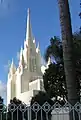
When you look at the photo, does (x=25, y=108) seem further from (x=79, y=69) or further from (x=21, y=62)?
(x=21, y=62)

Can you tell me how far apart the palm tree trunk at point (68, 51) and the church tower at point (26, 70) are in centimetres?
6711

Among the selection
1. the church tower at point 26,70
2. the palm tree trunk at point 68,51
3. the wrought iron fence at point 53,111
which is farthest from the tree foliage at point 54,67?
the church tower at point 26,70

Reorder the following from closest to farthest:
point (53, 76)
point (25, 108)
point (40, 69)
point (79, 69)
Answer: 1. point (25, 108)
2. point (79, 69)
3. point (53, 76)
4. point (40, 69)

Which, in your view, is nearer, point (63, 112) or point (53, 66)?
point (63, 112)

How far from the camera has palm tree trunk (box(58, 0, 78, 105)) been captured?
29.8 feet

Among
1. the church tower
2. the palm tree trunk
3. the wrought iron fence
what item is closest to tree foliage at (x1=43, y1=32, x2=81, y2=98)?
the palm tree trunk

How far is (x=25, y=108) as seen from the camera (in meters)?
8.01

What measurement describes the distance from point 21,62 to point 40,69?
6.73 metres

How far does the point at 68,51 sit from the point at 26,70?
7074 centimetres

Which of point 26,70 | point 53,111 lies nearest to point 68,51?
point 53,111

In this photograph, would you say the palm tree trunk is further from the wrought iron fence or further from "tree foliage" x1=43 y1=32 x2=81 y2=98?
"tree foliage" x1=43 y1=32 x2=81 y2=98

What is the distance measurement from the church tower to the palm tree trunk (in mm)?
67112

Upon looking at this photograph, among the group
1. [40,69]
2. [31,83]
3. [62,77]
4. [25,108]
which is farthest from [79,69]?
[40,69]

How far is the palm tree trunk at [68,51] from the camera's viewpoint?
29.8ft
